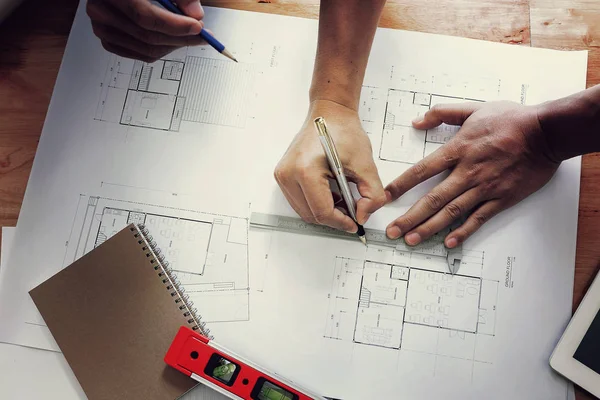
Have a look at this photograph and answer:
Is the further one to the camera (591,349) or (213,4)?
(213,4)

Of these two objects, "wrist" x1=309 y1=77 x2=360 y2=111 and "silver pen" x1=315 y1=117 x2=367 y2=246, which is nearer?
"silver pen" x1=315 y1=117 x2=367 y2=246

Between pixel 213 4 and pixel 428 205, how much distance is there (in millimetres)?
499

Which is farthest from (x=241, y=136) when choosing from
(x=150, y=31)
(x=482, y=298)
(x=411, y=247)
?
(x=482, y=298)

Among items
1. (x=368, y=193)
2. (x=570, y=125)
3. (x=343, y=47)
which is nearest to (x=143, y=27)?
(x=343, y=47)

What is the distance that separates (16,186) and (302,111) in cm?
48

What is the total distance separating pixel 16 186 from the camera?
0.83m

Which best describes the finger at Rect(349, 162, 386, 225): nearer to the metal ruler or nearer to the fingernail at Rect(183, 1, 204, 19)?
the metal ruler

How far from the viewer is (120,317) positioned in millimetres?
754

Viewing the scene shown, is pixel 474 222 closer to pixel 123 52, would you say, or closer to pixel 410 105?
pixel 410 105

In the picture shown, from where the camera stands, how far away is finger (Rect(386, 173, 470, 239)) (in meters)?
0.77

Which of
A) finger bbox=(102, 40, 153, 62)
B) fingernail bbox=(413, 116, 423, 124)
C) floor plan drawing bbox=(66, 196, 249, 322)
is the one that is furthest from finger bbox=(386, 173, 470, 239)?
finger bbox=(102, 40, 153, 62)

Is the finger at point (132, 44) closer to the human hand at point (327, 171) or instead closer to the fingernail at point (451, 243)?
the human hand at point (327, 171)

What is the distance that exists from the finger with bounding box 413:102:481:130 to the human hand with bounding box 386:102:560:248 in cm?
2

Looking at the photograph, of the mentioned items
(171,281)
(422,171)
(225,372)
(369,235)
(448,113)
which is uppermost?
(448,113)
